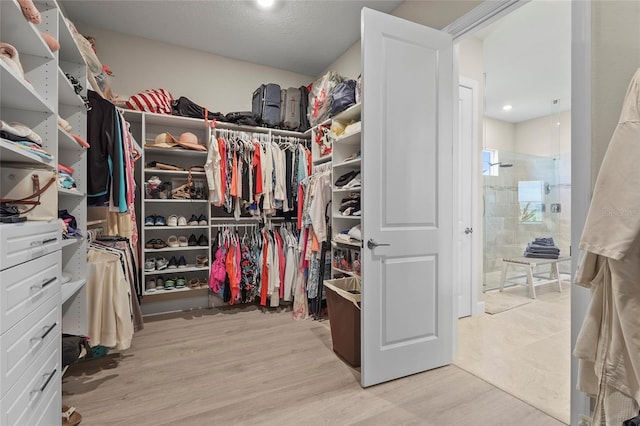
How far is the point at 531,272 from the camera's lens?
3.74 m

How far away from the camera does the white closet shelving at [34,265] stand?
0.91 m

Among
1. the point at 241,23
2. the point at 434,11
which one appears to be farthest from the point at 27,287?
the point at 434,11

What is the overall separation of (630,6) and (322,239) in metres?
2.33

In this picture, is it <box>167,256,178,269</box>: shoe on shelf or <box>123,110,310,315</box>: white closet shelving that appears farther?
<box>167,256,178,269</box>: shoe on shelf

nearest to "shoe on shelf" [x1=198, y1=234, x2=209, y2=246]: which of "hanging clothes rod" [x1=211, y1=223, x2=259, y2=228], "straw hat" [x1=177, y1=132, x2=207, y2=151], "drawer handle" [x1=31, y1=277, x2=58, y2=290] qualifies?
"hanging clothes rod" [x1=211, y1=223, x2=259, y2=228]

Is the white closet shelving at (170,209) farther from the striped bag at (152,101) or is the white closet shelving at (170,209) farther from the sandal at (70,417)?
the sandal at (70,417)

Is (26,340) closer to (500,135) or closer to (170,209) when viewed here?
(170,209)

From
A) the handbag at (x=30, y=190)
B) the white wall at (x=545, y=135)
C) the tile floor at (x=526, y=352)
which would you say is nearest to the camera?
the handbag at (x=30, y=190)

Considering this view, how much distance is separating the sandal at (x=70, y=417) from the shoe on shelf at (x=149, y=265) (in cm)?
148

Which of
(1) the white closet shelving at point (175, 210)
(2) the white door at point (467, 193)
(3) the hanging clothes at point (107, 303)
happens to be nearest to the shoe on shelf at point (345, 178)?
(1) the white closet shelving at point (175, 210)

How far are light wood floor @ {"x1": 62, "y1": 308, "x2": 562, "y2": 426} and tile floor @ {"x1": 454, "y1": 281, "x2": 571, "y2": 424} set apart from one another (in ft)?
0.47

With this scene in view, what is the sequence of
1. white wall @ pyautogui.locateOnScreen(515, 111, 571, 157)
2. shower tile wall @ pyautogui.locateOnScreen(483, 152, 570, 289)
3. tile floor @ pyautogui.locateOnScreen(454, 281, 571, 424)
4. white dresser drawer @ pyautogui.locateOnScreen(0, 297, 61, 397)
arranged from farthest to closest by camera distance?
white wall @ pyautogui.locateOnScreen(515, 111, 571, 157) → shower tile wall @ pyautogui.locateOnScreen(483, 152, 570, 289) → tile floor @ pyautogui.locateOnScreen(454, 281, 571, 424) → white dresser drawer @ pyautogui.locateOnScreen(0, 297, 61, 397)

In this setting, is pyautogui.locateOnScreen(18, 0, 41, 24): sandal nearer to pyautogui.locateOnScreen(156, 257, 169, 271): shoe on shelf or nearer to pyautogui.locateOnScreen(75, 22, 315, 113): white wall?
pyautogui.locateOnScreen(75, 22, 315, 113): white wall

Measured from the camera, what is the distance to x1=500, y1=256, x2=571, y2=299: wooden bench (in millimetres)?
3729
